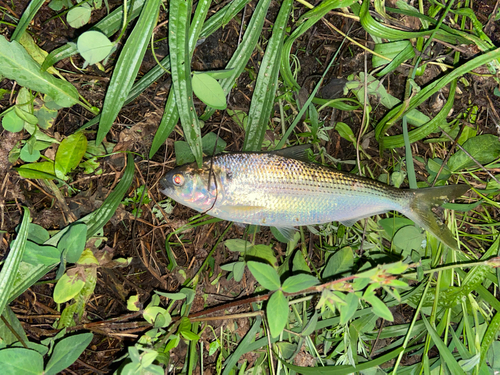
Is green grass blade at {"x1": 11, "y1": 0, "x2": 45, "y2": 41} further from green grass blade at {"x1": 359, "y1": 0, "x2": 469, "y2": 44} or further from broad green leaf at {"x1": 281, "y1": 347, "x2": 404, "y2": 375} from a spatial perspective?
broad green leaf at {"x1": 281, "y1": 347, "x2": 404, "y2": 375}

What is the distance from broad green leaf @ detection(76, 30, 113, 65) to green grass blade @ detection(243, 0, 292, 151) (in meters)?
1.22

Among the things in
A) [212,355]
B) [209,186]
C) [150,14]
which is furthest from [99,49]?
A: [212,355]

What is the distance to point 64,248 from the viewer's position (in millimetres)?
2619

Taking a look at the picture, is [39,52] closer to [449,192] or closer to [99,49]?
[99,49]

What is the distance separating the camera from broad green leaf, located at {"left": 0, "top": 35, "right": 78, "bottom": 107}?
2.46 metres

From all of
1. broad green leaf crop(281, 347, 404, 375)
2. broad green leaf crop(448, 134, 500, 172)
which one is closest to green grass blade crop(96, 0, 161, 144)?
broad green leaf crop(281, 347, 404, 375)

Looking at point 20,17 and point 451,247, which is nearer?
point 20,17

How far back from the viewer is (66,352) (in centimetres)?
255

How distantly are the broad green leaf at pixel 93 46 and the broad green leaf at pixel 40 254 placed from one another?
4.78 feet

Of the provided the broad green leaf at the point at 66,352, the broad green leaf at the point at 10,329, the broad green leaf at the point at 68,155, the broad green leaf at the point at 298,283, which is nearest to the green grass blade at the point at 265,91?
the broad green leaf at the point at 298,283

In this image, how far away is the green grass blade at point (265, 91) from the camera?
288cm

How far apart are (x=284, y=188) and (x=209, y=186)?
620 millimetres

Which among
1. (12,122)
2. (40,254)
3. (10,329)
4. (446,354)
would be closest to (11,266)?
(40,254)

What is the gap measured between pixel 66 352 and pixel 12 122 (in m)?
1.81
